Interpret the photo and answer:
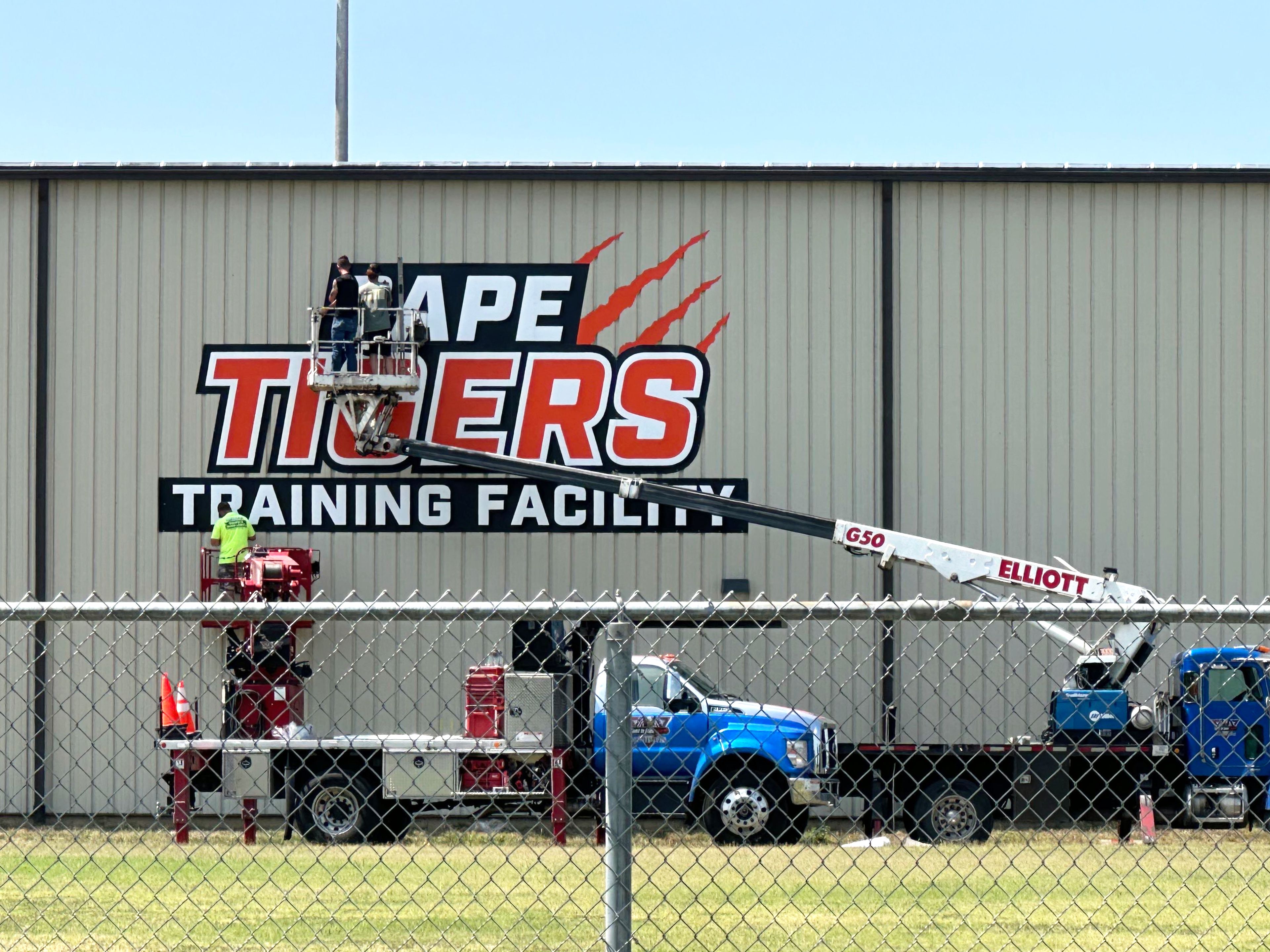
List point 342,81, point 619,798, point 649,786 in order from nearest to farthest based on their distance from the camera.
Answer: point 619,798, point 649,786, point 342,81

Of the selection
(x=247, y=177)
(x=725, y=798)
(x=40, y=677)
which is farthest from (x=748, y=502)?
(x=40, y=677)

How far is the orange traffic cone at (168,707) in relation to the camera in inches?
619

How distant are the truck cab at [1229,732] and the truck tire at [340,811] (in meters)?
7.76

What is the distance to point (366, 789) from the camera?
15.5 meters

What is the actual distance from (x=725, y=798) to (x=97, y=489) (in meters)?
8.34

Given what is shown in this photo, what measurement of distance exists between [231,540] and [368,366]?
8.09 ft

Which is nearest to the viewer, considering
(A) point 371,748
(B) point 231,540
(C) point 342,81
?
(A) point 371,748

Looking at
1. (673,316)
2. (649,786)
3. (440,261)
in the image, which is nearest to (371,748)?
(649,786)

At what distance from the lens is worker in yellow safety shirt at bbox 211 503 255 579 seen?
17.1 meters

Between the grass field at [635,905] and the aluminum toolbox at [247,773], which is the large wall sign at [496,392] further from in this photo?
the grass field at [635,905]

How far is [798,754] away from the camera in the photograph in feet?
49.4

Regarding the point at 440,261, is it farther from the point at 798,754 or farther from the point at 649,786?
the point at 798,754

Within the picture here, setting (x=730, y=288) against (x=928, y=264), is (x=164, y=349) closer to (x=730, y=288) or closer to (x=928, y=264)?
(x=730, y=288)

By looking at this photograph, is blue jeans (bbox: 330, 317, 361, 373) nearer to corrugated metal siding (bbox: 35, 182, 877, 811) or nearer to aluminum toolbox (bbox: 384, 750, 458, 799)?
corrugated metal siding (bbox: 35, 182, 877, 811)
